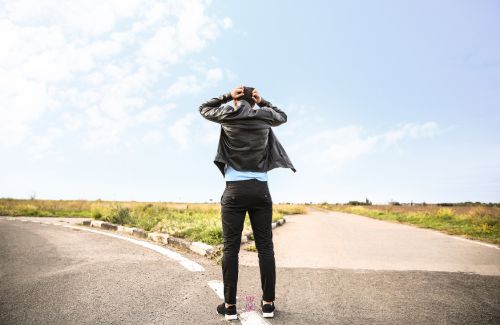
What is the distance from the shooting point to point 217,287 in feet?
13.6

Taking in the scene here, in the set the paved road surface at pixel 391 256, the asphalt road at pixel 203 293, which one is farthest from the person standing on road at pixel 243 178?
the paved road surface at pixel 391 256

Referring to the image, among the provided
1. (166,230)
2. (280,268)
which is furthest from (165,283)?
(166,230)

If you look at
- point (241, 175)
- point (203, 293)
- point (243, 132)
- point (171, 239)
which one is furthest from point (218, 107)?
point (171, 239)

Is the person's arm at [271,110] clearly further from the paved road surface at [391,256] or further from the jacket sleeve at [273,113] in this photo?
the paved road surface at [391,256]

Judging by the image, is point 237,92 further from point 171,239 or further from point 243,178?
point 171,239

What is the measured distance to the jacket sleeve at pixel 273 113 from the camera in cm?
328

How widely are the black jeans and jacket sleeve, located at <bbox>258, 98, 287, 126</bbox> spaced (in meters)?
0.67

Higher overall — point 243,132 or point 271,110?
point 271,110

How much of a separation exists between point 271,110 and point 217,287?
240 centimetres

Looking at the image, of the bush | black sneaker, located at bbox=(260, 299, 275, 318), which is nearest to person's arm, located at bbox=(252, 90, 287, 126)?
black sneaker, located at bbox=(260, 299, 275, 318)

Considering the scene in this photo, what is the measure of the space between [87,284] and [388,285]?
4083 millimetres

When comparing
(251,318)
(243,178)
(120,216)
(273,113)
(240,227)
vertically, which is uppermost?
(273,113)

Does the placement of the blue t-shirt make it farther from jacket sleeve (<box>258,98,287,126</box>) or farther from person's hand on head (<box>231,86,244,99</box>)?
person's hand on head (<box>231,86,244,99</box>)

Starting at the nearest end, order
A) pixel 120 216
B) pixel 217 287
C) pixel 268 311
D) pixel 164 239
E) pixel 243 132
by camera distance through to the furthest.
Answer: pixel 268 311 < pixel 243 132 < pixel 217 287 < pixel 164 239 < pixel 120 216
